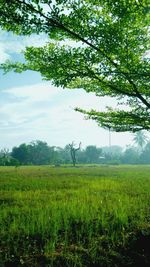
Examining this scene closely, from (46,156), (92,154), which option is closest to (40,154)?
(46,156)

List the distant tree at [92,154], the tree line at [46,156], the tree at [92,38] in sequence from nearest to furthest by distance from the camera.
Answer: the tree at [92,38] → the tree line at [46,156] → the distant tree at [92,154]

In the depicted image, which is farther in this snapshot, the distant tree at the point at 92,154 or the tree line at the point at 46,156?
the distant tree at the point at 92,154

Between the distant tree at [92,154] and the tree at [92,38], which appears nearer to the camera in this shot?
the tree at [92,38]

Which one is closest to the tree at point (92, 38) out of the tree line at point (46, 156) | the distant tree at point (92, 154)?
the tree line at point (46, 156)

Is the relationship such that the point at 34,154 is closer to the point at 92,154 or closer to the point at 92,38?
the point at 92,154

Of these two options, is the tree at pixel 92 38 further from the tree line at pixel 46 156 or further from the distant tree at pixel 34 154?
the distant tree at pixel 34 154

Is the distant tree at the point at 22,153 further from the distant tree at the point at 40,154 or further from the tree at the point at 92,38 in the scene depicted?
the tree at the point at 92,38

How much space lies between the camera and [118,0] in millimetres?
5246

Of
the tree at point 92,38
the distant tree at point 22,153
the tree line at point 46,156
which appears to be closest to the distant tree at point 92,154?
the tree line at point 46,156

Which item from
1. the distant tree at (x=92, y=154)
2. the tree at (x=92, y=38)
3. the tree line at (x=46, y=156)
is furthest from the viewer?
the distant tree at (x=92, y=154)

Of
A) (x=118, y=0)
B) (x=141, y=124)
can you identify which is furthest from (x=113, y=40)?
(x=141, y=124)

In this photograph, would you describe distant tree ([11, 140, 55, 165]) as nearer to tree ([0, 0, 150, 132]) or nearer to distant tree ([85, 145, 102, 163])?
distant tree ([85, 145, 102, 163])

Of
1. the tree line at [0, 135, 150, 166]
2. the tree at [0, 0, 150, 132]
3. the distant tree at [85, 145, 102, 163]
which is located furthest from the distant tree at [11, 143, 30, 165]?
the tree at [0, 0, 150, 132]

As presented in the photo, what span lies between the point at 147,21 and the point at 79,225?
16.4ft
